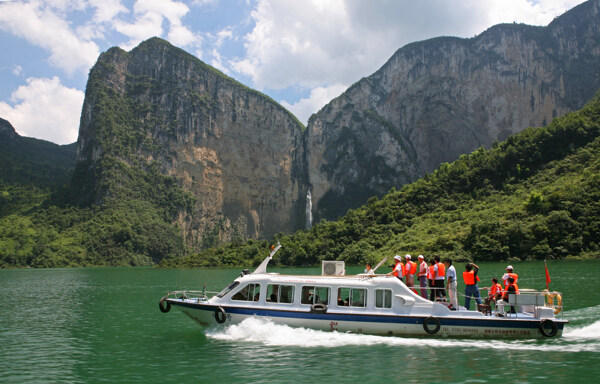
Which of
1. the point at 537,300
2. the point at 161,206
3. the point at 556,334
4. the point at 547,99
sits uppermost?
the point at 547,99

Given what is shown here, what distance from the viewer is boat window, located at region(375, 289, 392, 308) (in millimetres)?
18688

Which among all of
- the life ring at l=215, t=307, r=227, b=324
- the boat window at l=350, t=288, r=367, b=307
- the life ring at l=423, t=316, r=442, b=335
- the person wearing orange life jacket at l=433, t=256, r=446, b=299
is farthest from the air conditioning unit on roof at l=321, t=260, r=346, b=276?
the life ring at l=215, t=307, r=227, b=324

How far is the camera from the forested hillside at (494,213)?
61.1 meters

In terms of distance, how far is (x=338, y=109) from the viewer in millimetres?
198250

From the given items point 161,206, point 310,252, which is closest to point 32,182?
point 161,206

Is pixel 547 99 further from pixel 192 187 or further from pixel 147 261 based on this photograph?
pixel 147 261

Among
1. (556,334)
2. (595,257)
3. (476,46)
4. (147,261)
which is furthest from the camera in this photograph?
(476,46)

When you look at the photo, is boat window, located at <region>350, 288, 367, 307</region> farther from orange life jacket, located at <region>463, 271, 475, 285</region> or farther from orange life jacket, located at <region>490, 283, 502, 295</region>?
orange life jacket, located at <region>490, 283, 502, 295</region>

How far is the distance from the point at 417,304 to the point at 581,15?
184 meters

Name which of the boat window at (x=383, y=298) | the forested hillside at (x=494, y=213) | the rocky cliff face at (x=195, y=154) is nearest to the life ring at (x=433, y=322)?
the boat window at (x=383, y=298)

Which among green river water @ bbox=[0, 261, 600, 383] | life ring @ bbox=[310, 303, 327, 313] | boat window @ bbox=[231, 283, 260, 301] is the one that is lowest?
green river water @ bbox=[0, 261, 600, 383]

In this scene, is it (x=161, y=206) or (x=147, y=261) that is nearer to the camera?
(x=147, y=261)

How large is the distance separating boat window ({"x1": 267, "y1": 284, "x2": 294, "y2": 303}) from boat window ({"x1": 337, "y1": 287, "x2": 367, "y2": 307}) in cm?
191

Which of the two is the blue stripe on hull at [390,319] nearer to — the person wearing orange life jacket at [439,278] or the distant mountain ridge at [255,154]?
the person wearing orange life jacket at [439,278]
